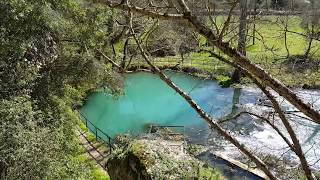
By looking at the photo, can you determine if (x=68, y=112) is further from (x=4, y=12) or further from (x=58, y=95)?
(x=4, y=12)

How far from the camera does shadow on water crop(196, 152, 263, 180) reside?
52.5 feet

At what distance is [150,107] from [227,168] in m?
8.98

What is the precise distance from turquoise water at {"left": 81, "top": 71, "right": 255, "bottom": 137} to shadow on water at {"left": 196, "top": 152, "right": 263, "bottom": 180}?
2.77 metres

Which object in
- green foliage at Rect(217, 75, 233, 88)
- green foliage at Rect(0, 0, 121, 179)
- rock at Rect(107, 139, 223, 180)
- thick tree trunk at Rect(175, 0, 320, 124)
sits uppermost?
thick tree trunk at Rect(175, 0, 320, 124)

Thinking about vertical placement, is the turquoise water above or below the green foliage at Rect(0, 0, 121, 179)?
below

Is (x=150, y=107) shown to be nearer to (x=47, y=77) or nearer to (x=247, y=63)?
(x=47, y=77)

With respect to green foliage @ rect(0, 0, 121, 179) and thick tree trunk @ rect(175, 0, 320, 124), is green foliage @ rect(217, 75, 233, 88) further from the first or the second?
thick tree trunk @ rect(175, 0, 320, 124)

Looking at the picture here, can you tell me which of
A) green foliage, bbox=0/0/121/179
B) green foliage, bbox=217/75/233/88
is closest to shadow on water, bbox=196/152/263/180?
green foliage, bbox=0/0/121/179

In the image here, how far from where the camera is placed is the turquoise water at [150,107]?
2189cm

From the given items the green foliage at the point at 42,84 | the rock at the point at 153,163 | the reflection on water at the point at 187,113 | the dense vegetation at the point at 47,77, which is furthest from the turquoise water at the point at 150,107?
the rock at the point at 153,163

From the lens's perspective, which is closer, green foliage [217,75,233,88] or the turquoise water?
the turquoise water

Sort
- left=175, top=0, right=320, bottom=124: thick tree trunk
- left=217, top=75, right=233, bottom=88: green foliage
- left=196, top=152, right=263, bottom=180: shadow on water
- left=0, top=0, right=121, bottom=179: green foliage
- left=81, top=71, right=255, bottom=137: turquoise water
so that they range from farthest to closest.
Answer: left=217, top=75, right=233, bottom=88: green foliage, left=81, top=71, right=255, bottom=137: turquoise water, left=196, top=152, right=263, bottom=180: shadow on water, left=0, top=0, right=121, bottom=179: green foliage, left=175, top=0, right=320, bottom=124: thick tree trunk

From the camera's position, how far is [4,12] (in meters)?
13.4

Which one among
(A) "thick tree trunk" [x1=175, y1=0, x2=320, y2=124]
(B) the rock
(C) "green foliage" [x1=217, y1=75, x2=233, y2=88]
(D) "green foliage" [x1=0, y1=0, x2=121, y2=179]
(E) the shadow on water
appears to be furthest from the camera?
(C) "green foliage" [x1=217, y1=75, x2=233, y2=88]
